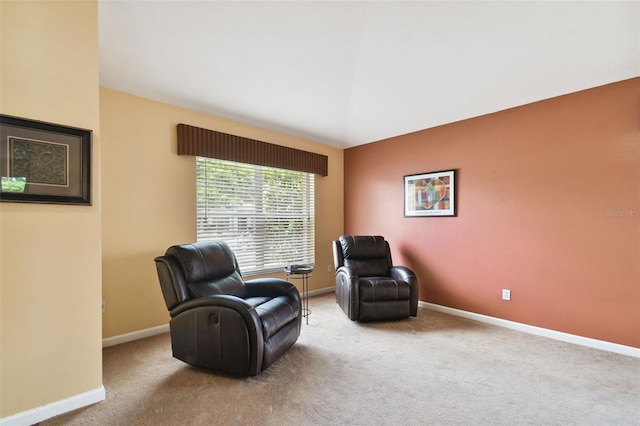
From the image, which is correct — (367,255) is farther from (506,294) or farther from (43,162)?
(43,162)

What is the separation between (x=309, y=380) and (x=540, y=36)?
3.30m

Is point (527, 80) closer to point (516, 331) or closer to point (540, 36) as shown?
point (540, 36)

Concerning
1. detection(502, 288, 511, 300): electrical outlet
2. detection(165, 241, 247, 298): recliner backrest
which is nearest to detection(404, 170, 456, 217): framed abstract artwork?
detection(502, 288, 511, 300): electrical outlet

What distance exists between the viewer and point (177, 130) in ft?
10.9

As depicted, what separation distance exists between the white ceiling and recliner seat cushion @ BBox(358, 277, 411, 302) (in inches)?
85.6

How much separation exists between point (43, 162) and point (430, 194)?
12.9ft

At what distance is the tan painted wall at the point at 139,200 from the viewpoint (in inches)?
114

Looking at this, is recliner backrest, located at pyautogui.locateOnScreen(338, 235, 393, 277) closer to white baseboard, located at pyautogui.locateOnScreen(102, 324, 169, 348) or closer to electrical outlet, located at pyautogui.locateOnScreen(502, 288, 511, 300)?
electrical outlet, located at pyautogui.locateOnScreen(502, 288, 511, 300)

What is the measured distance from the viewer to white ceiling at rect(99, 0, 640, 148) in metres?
2.24

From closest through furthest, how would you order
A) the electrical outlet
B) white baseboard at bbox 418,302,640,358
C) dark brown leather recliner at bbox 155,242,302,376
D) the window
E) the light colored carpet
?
1. the light colored carpet
2. dark brown leather recliner at bbox 155,242,302,376
3. white baseboard at bbox 418,302,640,358
4. the electrical outlet
5. the window

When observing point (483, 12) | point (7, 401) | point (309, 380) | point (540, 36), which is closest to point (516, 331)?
point (309, 380)

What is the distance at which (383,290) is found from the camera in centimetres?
346

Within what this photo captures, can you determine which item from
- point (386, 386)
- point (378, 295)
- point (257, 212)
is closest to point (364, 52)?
point (257, 212)

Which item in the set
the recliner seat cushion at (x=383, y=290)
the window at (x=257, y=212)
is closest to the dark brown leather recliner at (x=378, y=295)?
the recliner seat cushion at (x=383, y=290)
